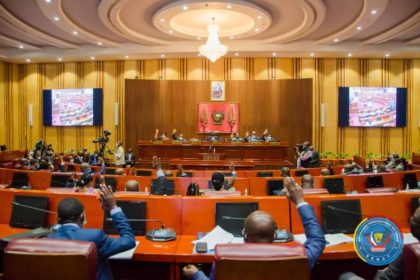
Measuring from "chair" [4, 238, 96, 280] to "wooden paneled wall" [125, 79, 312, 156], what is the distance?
1398 centimetres

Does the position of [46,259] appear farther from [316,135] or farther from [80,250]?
[316,135]

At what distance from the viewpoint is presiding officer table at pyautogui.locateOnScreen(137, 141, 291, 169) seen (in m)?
12.7

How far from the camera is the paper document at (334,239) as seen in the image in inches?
113

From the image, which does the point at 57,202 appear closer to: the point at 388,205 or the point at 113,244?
the point at 113,244

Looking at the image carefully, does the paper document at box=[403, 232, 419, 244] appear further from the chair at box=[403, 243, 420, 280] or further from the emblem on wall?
the emblem on wall

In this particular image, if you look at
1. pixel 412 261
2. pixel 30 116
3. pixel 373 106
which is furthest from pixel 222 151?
pixel 412 261

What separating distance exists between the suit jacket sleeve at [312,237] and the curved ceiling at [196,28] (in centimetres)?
864

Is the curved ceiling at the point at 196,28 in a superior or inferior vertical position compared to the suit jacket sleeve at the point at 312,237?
superior

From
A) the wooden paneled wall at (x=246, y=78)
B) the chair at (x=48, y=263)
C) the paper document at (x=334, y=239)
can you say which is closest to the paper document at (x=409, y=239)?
the paper document at (x=334, y=239)

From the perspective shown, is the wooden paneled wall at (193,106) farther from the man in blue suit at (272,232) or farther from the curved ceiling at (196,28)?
the man in blue suit at (272,232)

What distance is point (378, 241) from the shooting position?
6.31 ft

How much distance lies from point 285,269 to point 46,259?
1.04 metres

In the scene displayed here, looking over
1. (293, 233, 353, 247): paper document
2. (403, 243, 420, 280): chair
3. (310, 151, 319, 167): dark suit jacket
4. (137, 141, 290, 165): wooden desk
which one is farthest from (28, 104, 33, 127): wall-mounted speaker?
(403, 243, 420, 280): chair

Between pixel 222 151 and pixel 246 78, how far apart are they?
4.37 metres
